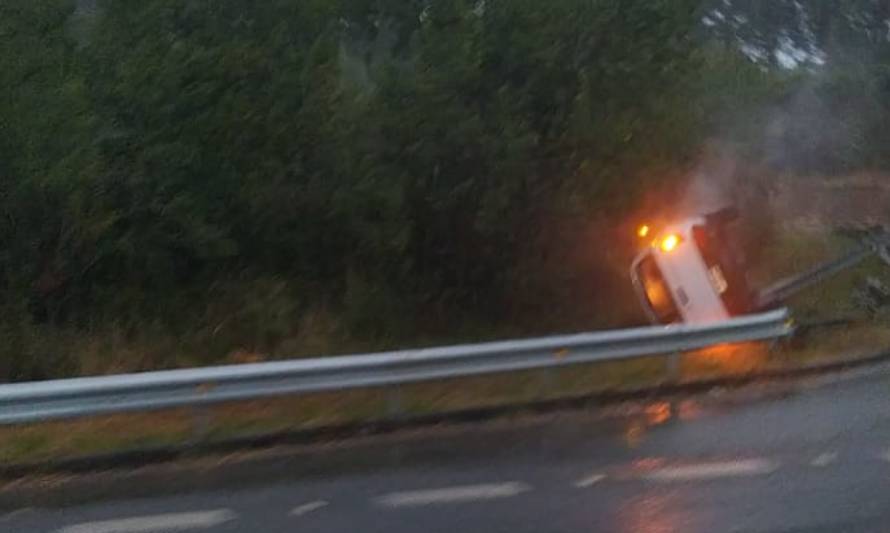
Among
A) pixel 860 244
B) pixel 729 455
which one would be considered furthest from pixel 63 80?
pixel 860 244

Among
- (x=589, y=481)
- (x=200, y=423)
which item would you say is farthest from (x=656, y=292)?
(x=589, y=481)

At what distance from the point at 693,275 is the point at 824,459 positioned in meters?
9.27

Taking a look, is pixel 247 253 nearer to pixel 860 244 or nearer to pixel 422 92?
pixel 422 92

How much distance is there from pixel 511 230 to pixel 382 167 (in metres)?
2.40

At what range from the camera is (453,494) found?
9531 millimetres

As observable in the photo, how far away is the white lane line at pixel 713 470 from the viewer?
10.1 metres

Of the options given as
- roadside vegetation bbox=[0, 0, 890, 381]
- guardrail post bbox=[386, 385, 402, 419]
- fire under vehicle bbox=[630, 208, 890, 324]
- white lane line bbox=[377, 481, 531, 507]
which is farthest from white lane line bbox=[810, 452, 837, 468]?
fire under vehicle bbox=[630, 208, 890, 324]

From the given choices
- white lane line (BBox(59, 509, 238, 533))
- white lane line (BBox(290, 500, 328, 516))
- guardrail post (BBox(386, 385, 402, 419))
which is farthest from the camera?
guardrail post (BBox(386, 385, 402, 419))

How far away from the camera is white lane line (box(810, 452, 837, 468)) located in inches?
421

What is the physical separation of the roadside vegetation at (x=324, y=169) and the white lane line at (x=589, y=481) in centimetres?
574

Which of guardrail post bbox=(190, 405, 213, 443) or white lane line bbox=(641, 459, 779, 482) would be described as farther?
guardrail post bbox=(190, 405, 213, 443)

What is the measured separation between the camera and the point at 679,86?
66.9 feet

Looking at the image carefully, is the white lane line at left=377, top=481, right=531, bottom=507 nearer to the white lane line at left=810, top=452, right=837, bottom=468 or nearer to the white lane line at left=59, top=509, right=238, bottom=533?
the white lane line at left=59, top=509, right=238, bottom=533

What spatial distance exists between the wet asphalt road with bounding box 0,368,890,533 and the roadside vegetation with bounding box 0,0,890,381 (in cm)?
457
